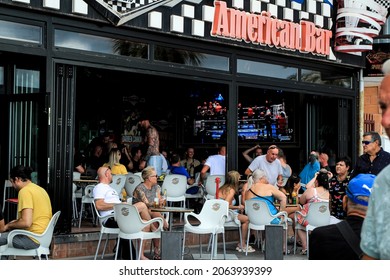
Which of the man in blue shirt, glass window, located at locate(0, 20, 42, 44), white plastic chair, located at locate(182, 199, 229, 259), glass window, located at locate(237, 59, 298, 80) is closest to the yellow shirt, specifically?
glass window, located at locate(0, 20, 42, 44)

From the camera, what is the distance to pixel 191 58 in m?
11.1

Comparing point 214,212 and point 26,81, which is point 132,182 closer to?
point 214,212

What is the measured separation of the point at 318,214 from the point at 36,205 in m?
4.21

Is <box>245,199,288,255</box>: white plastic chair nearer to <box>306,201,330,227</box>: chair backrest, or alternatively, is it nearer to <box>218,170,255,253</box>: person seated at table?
<box>218,170,255,253</box>: person seated at table

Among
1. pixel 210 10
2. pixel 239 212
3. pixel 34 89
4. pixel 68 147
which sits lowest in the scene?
pixel 239 212

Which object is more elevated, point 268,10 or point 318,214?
point 268,10

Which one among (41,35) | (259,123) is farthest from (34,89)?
(259,123)

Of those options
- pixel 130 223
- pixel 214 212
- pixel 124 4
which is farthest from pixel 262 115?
pixel 130 223

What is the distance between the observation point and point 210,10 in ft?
37.0

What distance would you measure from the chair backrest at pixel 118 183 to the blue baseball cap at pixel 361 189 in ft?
25.8

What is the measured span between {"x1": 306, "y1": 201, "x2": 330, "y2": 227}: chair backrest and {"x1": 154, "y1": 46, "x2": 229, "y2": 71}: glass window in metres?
3.06

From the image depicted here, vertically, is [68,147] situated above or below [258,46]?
below

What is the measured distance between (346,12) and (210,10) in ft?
12.5

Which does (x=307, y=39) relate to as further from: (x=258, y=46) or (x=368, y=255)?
(x=368, y=255)
